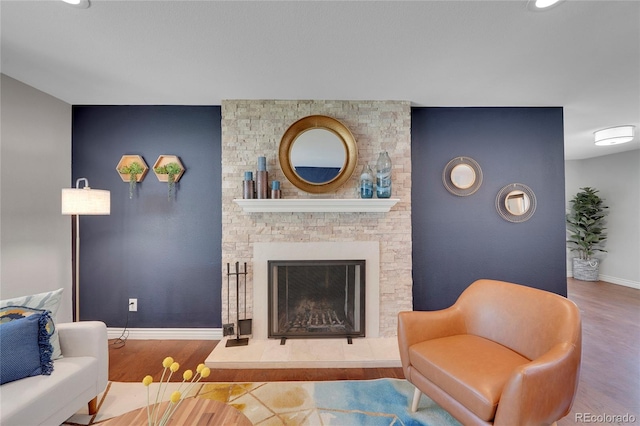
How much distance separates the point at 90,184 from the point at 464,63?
3.71 m

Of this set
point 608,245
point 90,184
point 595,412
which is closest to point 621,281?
point 608,245

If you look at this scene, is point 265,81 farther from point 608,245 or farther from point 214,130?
point 608,245

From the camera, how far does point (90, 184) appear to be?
9.39ft

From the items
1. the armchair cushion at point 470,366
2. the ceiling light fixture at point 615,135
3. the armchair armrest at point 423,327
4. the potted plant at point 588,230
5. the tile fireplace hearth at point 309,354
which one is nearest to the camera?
the armchair cushion at point 470,366

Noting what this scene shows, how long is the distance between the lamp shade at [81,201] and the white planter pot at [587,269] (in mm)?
7518

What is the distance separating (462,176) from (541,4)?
164cm

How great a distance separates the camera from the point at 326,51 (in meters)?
1.92

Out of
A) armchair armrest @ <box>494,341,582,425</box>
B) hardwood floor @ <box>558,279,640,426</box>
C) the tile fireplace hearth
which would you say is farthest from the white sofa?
hardwood floor @ <box>558,279,640,426</box>

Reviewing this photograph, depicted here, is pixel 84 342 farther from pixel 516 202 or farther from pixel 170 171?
pixel 516 202

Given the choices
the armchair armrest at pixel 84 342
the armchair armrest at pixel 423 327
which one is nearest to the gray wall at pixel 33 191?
the armchair armrest at pixel 84 342

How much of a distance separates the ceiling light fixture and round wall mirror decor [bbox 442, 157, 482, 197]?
2276mm

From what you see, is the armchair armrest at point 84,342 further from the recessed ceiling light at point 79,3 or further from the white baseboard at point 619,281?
the white baseboard at point 619,281

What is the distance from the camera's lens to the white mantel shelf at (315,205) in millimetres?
2542

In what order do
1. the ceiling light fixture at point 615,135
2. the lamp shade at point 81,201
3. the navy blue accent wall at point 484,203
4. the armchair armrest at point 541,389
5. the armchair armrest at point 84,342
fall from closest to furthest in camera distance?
the armchair armrest at point 541,389 < the armchair armrest at point 84,342 < the lamp shade at point 81,201 < the navy blue accent wall at point 484,203 < the ceiling light fixture at point 615,135
